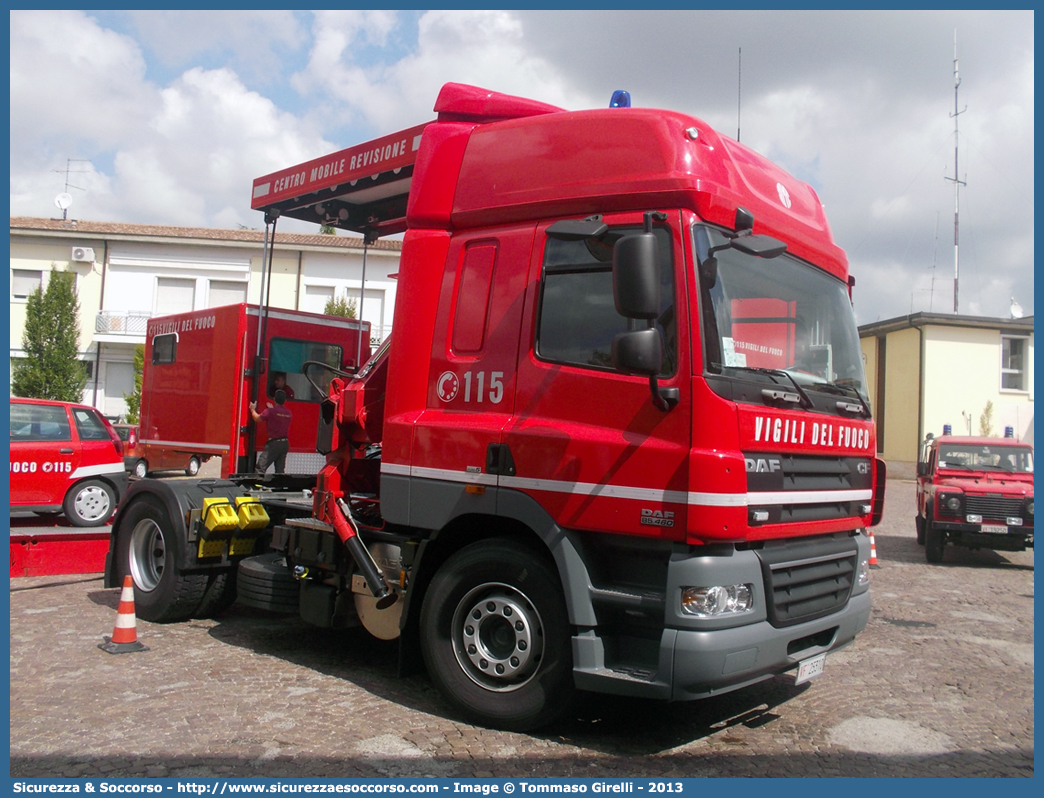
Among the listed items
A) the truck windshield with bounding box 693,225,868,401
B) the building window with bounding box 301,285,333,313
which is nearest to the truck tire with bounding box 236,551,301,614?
the truck windshield with bounding box 693,225,868,401

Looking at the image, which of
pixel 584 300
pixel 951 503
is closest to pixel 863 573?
pixel 584 300

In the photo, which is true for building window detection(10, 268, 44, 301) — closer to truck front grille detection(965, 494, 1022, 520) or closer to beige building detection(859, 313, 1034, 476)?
beige building detection(859, 313, 1034, 476)

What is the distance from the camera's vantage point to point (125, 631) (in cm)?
600

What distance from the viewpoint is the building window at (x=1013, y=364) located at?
94.4 ft

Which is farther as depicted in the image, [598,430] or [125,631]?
[125,631]

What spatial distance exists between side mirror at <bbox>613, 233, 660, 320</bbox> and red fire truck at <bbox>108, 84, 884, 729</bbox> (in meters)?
0.01

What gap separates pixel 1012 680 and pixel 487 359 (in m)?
4.45

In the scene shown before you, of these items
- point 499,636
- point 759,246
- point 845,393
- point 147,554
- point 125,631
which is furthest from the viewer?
point 147,554

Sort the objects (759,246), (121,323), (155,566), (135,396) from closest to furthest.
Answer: (759,246) → (155,566) → (135,396) → (121,323)

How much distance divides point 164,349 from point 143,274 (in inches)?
1038

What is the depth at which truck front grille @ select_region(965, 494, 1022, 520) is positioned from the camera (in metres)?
11.7

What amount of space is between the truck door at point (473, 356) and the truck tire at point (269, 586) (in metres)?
1.61

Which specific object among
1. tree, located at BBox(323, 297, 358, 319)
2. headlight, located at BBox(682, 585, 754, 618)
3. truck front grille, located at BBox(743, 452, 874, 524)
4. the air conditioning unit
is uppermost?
the air conditioning unit

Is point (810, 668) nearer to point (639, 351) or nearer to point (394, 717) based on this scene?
point (639, 351)
